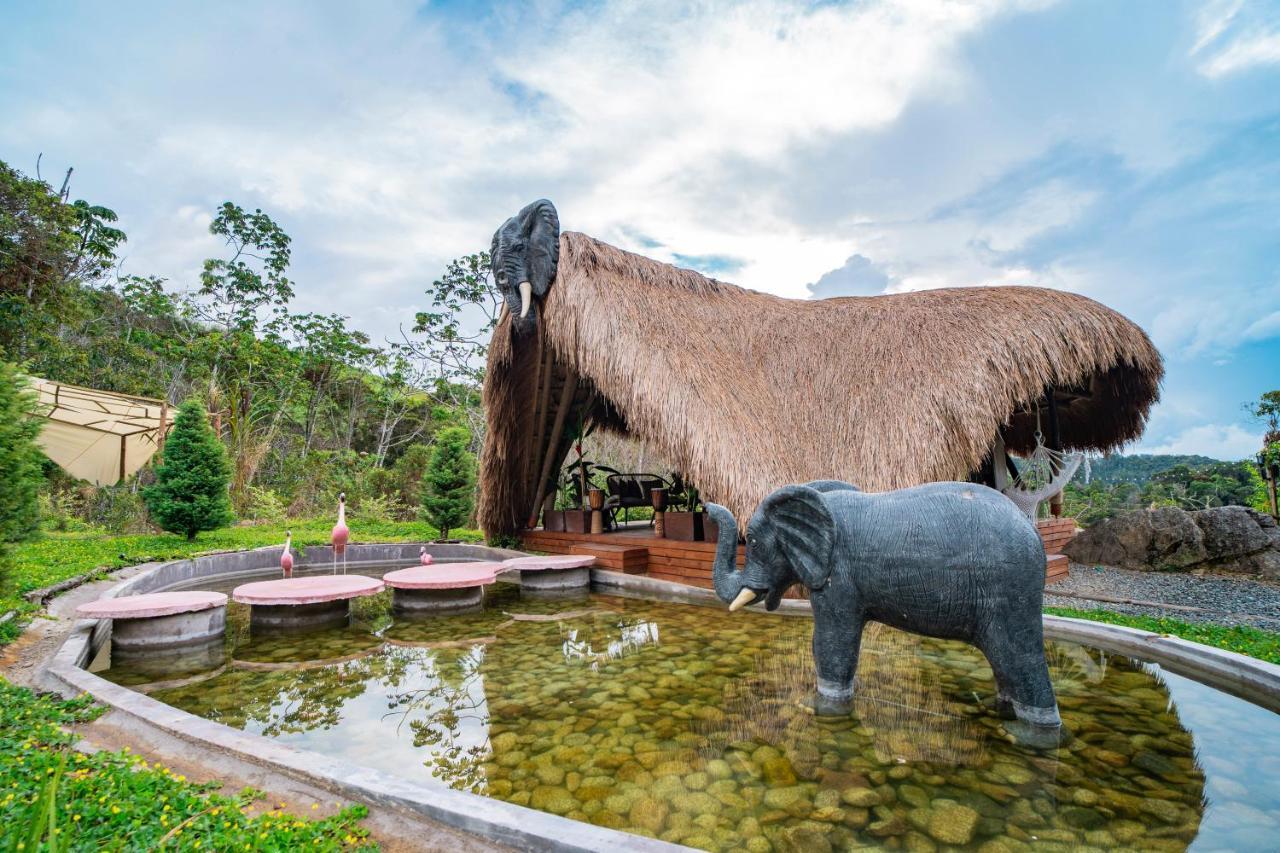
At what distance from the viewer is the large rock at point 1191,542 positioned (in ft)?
23.5

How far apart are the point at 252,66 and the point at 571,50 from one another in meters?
3.78

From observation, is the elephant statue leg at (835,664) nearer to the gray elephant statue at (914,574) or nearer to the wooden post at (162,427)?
the gray elephant statue at (914,574)

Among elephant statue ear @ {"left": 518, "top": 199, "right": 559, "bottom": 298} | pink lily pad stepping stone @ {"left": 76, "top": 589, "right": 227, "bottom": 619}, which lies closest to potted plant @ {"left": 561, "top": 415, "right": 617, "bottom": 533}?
elephant statue ear @ {"left": 518, "top": 199, "right": 559, "bottom": 298}

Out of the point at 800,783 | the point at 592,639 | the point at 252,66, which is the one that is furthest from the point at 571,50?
the point at 800,783

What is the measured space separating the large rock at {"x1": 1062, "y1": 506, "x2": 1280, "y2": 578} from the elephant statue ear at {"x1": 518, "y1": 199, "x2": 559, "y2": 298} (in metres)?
7.92

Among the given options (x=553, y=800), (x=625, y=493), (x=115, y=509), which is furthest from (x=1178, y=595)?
(x=115, y=509)

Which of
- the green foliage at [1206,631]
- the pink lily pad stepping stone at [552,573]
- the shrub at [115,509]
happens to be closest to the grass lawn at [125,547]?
the shrub at [115,509]

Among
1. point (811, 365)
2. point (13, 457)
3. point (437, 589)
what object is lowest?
point (437, 589)

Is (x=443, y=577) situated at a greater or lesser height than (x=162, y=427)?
lesser

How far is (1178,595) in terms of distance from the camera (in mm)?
6020

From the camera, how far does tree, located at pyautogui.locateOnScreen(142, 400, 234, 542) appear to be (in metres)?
8.98

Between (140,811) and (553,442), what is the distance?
7.18 metres

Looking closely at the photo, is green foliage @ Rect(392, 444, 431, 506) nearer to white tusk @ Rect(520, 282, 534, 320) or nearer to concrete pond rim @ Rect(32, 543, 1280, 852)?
concrete pond rim @ Rect(32, 543, 1280, 852)

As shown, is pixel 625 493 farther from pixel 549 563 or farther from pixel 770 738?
pixel 770 738
